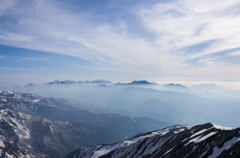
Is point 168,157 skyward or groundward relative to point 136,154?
skyward

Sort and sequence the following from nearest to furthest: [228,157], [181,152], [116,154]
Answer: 1. [228,157]
2. [181,152]
3. [116,154]

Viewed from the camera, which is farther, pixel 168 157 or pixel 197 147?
pixel 168 157

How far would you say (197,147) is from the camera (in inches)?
2244

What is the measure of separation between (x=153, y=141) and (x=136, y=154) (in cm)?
2115

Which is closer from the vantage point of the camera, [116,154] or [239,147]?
[239,147]

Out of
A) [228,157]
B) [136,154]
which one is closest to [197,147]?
[228,157]

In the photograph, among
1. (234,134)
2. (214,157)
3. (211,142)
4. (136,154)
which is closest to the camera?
(214,157)

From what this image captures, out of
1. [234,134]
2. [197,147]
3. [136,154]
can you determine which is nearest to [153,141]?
[136,154]

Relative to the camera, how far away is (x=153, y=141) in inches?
5221

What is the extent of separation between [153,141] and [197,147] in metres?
82.4

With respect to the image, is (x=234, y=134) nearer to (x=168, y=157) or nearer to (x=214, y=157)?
(x=214, y=157)

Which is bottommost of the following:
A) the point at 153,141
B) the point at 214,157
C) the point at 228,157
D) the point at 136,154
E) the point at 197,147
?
the point at 136,154

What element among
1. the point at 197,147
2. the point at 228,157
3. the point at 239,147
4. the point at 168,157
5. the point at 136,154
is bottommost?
the point at 136,154

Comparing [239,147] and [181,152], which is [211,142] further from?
[239,147]
